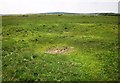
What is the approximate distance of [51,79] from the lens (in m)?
29.3

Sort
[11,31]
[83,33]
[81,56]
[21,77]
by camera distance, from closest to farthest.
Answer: [21,77] < [81,56] < [83,33] < [11,31]

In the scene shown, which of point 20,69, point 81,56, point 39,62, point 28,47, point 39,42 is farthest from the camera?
point 39,42

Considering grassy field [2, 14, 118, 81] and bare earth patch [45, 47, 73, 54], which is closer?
grassy field [2, 14, 118, 81]

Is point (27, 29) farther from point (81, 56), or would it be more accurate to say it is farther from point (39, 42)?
point (81, 56)

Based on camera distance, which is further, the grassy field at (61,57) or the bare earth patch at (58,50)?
the bare earth patch at (58,50)

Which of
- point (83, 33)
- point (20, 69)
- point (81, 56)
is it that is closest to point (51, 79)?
point (20, 69)

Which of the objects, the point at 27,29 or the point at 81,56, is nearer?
the point at 81,56

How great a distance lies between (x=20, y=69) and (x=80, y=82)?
8416mm

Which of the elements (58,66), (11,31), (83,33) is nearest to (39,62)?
(58,66)

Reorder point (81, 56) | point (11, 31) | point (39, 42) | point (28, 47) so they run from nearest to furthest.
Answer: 1. point (81, 56)
2. point (28, 47)
3. point (39, 42)
4. point (11, 31)

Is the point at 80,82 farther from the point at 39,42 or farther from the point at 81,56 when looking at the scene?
the point at 39,42

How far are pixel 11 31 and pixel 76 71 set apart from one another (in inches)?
1377

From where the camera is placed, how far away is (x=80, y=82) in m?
28.2

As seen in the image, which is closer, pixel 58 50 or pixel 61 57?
pixel 61 57
